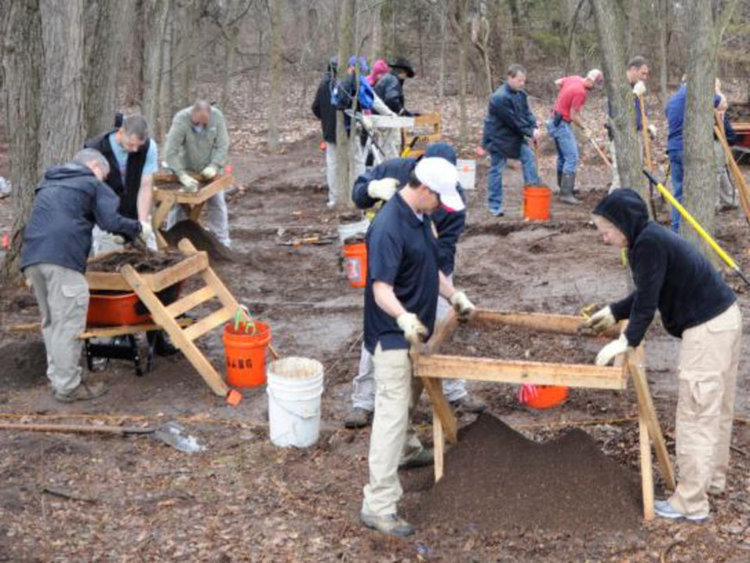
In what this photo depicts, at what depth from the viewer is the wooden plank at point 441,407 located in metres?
4.82

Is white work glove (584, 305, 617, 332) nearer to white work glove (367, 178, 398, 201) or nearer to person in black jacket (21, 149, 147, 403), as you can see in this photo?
white work glove (367, 178, 398, 201)

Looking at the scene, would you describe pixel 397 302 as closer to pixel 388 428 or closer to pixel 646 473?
pixel 388 428

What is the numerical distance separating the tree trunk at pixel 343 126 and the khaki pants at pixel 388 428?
8323 millimetres

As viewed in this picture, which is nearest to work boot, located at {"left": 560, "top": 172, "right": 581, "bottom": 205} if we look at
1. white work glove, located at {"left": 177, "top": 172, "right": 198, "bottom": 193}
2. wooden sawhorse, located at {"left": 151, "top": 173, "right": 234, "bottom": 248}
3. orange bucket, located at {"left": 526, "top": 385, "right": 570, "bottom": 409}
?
wooden sawhorse, located at {"left": 151, "top": 173, "right": 234, "bottom": 248}

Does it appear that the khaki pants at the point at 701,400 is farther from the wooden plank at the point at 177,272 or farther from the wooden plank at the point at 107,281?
the wooden plank at the point at 107,281

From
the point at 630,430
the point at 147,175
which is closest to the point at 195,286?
the point at 147,175

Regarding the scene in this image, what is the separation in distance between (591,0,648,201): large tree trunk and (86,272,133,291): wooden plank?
3737mm

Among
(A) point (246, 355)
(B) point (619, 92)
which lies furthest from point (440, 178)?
(A) point (246, 355)

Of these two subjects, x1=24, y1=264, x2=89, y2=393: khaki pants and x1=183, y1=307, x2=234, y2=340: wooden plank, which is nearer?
x1=24, y1=264, x2=89, y2=393: khaki pants

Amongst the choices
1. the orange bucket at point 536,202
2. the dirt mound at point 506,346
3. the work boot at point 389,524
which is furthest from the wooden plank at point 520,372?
the orange bucket at point 536,202

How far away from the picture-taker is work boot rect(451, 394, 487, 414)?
620 centimetres

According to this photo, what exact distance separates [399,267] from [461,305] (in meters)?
0.76

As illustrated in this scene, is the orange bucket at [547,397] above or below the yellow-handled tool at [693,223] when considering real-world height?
below

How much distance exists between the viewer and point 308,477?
5.45 meters
